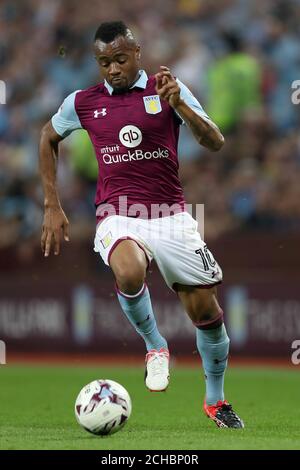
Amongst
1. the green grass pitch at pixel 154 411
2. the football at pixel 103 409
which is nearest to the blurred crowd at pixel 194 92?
the green grass pitch at pixel 154 411

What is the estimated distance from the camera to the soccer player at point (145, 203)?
286 inches

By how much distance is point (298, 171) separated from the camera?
13.1 meters

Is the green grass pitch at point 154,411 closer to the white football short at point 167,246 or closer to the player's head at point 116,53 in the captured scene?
the white football short at point 167,246

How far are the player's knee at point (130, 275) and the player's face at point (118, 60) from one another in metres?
1.23

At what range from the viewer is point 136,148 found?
7.40 meters

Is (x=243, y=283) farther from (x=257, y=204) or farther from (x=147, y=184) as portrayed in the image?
(x=147, y=184)

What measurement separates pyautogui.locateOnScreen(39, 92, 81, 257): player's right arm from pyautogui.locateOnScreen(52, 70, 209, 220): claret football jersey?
175 millimetres

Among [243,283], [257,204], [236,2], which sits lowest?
[243,283]

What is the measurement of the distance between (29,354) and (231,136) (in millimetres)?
3589

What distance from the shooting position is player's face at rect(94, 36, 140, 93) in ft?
23.8

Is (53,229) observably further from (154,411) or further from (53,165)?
(154,411)

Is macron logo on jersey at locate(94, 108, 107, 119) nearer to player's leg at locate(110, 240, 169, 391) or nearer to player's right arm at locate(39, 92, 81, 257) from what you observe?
player's right arm at locate(39, 92, 81, 257)
